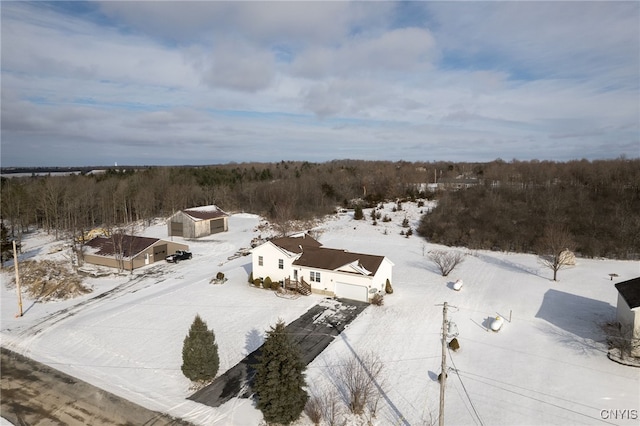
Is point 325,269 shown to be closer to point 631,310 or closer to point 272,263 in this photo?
point 272,263

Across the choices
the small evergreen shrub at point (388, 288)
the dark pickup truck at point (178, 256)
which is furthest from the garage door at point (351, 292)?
the dark pickup truck at point (178, 256)

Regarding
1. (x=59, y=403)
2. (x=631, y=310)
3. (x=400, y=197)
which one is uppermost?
(x=400, y=197)

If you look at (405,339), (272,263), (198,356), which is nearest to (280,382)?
(198,356)

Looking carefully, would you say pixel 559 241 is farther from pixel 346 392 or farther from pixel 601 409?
pixel 346 392

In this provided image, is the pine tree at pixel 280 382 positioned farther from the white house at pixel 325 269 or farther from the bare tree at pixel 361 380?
the white house at pixel 325 269

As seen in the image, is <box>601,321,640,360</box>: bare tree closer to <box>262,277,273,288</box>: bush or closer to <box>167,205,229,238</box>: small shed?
<box>262,277,273,288</box>: bush
